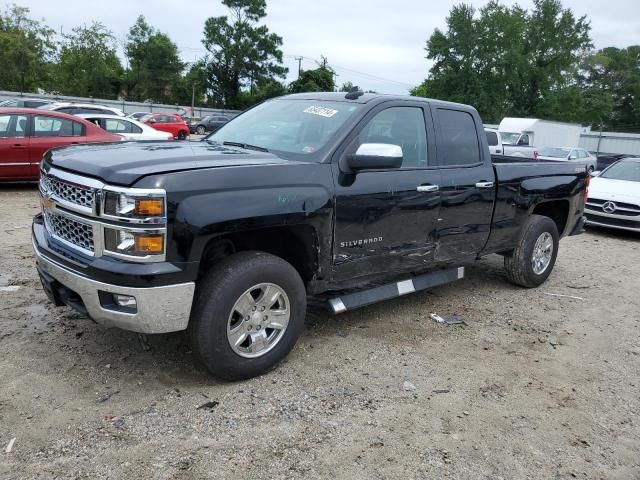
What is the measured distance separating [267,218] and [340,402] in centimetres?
124

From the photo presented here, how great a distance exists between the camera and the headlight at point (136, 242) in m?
2.98

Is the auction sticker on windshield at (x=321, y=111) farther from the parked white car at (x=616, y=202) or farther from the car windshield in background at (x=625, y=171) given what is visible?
the car windshield in background at (x=625, y=171)

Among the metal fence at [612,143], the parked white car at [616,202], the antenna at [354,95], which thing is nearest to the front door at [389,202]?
the antenna at [354,95]

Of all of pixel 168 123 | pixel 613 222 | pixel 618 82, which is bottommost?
pixel 613 222

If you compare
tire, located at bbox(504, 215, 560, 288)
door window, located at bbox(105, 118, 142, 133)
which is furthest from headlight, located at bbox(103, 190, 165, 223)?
door window, located at bbox(105, 118, 142, 133)

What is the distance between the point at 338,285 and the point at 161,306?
142cm

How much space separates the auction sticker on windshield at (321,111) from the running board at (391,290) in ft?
4.61

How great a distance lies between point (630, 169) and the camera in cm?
1099

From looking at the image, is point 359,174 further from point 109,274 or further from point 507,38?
point 507,38

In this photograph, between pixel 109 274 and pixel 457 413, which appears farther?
pixel 457 413

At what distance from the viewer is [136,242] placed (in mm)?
2994

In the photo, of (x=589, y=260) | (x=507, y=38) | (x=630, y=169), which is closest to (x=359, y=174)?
(x=589, y=260)

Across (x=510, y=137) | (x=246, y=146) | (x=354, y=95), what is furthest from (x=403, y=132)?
(x=510, y=137)

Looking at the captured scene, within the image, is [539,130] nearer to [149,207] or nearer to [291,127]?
[291,127]
